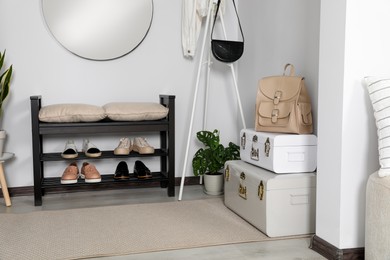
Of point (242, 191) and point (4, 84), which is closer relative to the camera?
point (242, 191)

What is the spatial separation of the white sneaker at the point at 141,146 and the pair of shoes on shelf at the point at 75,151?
0.28 metres

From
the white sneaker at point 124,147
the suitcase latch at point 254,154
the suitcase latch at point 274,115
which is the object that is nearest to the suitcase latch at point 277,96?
the suitcase latch at point 274,115

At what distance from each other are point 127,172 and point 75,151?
393 millimetres

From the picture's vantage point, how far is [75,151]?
3252 millimetres

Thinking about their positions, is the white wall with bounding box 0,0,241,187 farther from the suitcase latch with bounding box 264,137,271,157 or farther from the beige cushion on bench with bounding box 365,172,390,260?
the beige cushion on bench with bounding box 365,172,390,260

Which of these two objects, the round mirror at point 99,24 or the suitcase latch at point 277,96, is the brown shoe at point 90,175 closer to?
the round mirror at point 99,24

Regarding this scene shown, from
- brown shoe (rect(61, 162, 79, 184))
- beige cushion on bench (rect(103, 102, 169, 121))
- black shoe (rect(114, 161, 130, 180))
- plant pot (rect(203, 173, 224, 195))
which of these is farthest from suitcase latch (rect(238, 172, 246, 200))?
brown shoe (rect(61, 162, 79, 184))

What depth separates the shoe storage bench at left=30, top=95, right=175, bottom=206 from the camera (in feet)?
10.2

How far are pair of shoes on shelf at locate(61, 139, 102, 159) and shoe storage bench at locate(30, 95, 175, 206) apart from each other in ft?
0.11

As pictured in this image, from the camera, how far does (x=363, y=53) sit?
203 cm

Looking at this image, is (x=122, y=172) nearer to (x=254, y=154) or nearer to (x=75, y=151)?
(x=75, y=151)

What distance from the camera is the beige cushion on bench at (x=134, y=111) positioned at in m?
3.17

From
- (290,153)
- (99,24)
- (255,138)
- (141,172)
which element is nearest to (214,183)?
(141,172)

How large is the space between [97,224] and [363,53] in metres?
1.67
